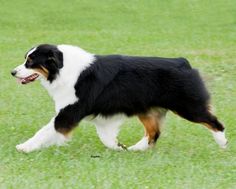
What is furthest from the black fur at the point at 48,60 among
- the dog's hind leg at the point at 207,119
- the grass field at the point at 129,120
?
the dog's hind leg at the point at 207,119

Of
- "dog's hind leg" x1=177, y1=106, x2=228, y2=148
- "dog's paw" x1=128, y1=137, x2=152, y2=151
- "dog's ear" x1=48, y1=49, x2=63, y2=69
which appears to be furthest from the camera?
"dog's paw" x1=128, y1=137, x2=152, y2=151

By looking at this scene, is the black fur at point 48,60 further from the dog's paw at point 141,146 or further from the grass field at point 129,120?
the dog's paw at point 141,146

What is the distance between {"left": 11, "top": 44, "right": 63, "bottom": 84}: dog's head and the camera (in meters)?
7.54

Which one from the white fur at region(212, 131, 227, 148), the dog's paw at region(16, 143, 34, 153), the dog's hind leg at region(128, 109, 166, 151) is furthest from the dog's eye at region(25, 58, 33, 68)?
the white fur at region(212, 131, 227, 148)

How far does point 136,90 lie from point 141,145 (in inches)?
29.9

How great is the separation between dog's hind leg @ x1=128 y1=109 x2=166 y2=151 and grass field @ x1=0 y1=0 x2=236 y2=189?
0.52 feet

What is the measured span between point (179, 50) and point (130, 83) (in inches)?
419

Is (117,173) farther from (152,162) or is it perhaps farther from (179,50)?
(179,50)

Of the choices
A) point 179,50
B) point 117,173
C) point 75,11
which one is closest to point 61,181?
point 117,173

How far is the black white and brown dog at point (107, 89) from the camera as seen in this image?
7.59 metres

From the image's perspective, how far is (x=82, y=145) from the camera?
8.11 meters

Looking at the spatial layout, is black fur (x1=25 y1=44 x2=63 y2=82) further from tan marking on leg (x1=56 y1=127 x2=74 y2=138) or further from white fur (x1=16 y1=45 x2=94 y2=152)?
tan marking on leg (x1=56 y1=127 x2=74 y2=138)

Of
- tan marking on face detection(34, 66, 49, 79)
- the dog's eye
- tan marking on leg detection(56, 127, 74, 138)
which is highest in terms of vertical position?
the dog's eye

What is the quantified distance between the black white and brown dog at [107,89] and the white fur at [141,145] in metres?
0.20
